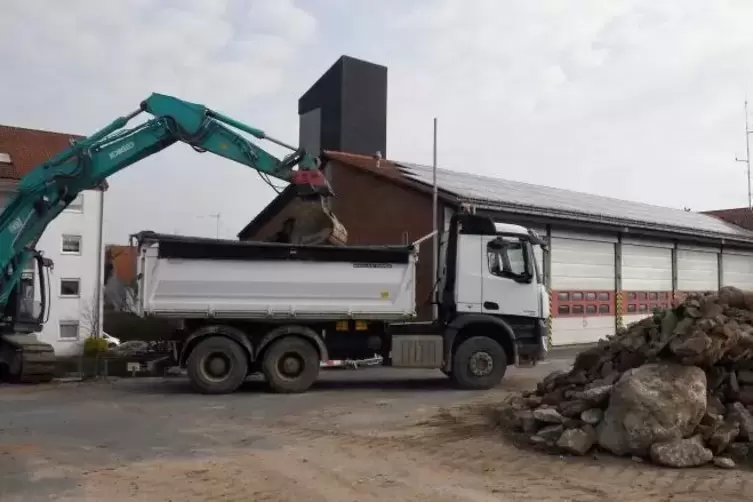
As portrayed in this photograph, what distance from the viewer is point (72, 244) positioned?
26.6 metres

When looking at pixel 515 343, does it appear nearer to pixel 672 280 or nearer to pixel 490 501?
pixel 490 501

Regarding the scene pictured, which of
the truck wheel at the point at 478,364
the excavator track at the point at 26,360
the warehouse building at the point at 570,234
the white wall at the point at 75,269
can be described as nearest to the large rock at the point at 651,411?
the truck wheel at the point at 478,364

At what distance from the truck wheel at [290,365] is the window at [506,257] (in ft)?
12.5

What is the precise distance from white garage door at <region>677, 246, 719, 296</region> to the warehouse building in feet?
0.13

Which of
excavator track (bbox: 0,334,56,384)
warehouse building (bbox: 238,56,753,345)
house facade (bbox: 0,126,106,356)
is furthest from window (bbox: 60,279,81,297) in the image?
excavator track (bbox: 0,334,56,384)

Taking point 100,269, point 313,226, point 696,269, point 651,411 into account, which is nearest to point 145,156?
point 313,226

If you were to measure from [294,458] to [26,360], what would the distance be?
874 centimetres

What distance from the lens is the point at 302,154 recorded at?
45.5 feet

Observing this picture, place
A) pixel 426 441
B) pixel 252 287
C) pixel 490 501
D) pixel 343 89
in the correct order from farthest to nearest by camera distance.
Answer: pixel 343 89
pixel 252 287
pixel 426 441
pixel 490 501

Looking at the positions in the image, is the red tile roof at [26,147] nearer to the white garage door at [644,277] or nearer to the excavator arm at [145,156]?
the excavator arm at [145,156]

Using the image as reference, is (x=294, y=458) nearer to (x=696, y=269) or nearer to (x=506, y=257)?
(x=506, y=257)

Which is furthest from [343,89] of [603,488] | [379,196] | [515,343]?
[603,488]

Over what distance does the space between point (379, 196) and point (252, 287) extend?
906cm

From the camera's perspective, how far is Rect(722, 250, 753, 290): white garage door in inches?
1157
